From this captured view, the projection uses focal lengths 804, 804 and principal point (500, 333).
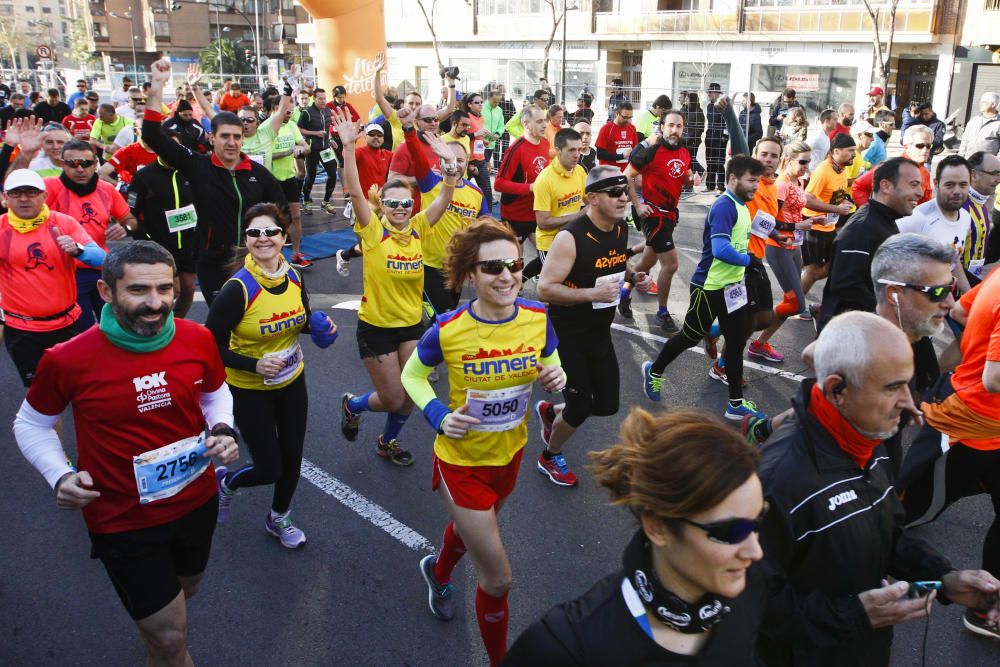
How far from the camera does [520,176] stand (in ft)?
28.6

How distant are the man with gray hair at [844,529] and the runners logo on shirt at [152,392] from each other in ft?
7.05

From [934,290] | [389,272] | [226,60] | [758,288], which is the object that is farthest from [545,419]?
[226,60]

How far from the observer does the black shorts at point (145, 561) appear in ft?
9.66

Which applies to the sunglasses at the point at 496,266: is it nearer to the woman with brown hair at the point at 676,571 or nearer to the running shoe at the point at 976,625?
the woman with brown hair at the point at 676,571

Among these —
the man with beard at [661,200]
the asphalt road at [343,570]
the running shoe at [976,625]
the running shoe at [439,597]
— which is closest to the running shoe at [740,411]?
the asphalt road at [343,570]

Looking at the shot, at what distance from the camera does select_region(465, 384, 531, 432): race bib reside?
344cm

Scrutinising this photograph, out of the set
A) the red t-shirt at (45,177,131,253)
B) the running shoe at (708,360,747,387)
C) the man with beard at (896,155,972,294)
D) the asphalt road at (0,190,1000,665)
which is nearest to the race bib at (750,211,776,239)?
the running shoe at (708,360,747,387)

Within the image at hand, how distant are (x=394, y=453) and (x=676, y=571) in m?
3.86

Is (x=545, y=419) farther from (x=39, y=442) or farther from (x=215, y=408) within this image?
(x=39, y=442)

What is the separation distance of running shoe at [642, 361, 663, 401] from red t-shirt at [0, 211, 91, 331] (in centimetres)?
422

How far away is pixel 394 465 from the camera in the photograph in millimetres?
5480

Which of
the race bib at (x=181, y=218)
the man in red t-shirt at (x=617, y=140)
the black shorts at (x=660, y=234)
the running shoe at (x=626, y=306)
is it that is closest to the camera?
the race bib at (x=181, y=218)

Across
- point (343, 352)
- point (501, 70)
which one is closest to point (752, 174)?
point (343, 352)

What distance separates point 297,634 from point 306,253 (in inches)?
316
